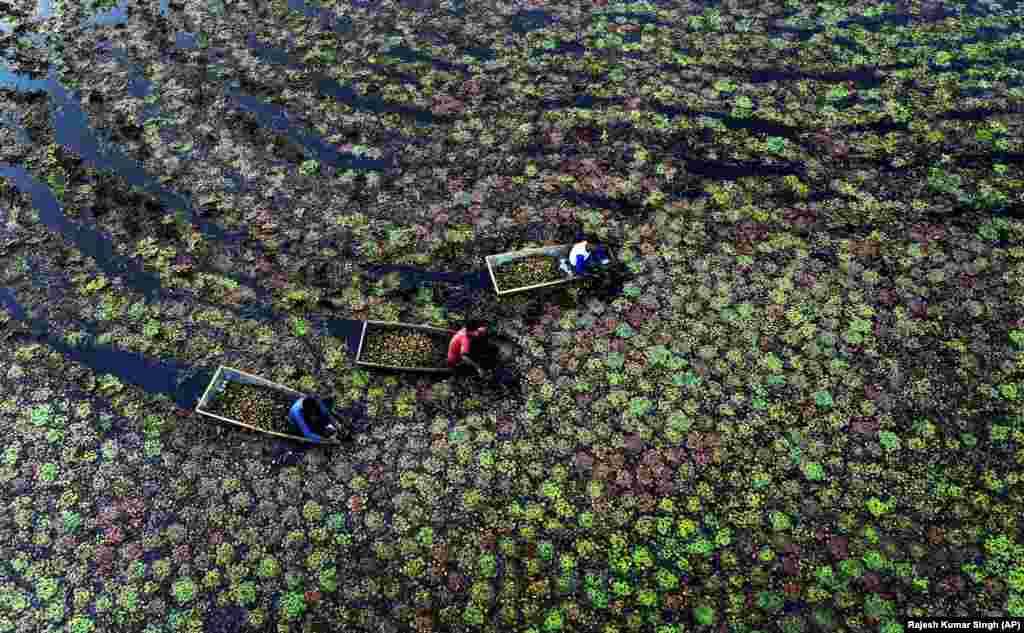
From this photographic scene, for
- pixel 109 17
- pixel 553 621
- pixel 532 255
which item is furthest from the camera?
pixel 109 17

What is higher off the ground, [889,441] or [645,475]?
[645,475]

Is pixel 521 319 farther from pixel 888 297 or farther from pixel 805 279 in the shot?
pixel 888 297

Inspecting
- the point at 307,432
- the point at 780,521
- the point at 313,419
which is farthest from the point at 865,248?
the point at 307,432

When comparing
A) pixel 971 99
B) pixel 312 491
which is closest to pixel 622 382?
pixel 312 491

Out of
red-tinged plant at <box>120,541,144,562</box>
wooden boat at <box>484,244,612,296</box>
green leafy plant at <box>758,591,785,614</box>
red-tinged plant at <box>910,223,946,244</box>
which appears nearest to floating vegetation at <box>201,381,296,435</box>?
red-tinged plant at <box>120,541,144,562</box>

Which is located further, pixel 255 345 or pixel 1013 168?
pixel 1013 168

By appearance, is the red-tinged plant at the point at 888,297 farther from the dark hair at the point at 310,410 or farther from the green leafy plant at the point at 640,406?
the dark hair at the point at 310,410

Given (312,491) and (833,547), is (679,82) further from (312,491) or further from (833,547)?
(312,491)
